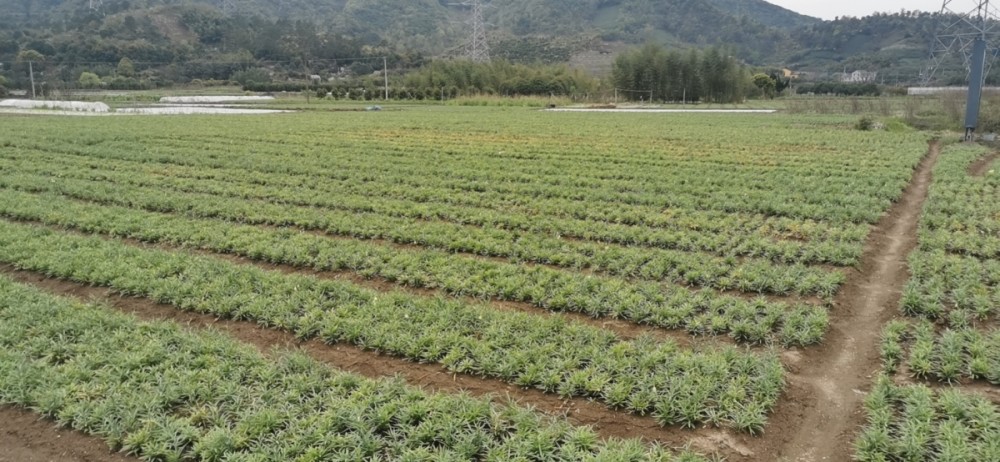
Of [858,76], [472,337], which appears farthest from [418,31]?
[472,337]

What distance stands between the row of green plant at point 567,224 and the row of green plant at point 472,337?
3.41 metres

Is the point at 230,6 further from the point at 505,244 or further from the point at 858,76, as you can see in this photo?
the point at 505,244

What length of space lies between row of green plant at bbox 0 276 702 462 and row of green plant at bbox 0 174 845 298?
3.67m

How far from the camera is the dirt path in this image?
4.46 m

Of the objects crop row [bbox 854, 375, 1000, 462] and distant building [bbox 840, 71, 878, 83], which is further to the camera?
distant building [bbox 840, 71, 878, 83]

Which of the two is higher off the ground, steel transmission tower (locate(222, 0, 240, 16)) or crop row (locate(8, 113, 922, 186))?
steel transmission tower (locate(222, 0, 240, 16))

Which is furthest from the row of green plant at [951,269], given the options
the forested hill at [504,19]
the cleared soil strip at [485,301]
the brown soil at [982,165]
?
the forested hill at [504,19]

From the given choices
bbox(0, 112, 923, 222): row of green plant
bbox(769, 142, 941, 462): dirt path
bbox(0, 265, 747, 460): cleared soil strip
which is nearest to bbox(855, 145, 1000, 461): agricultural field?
bbox(769, 142, 941, 462): dirt path

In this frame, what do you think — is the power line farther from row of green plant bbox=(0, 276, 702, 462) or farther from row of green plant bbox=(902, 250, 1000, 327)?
row of green plant bbox=(0, 276, 702, 462)

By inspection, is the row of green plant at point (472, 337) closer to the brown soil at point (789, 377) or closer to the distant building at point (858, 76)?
the brown soil at point (789, 377)

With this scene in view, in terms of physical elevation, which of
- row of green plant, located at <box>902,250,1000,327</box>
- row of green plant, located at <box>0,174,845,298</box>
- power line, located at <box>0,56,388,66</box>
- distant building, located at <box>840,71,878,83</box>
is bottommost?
row of green plant, located at <box>902,250,1000,327</box>

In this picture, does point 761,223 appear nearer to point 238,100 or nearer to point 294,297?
point 294,297

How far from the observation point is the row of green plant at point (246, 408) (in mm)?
4219

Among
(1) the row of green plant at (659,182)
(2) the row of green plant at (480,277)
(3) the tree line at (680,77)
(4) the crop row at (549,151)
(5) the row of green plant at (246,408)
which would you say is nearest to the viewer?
(5) the row of green plant at (246,408)
